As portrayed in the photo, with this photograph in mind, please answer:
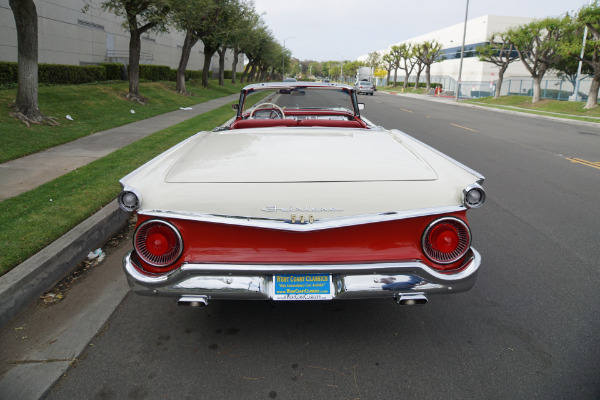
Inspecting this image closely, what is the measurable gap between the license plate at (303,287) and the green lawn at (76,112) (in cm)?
722

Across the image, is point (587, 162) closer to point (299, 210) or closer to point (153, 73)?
point (299, 210)

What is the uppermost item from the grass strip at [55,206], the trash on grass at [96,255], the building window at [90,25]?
the building window at [90,25]

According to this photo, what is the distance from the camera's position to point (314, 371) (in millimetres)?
2691

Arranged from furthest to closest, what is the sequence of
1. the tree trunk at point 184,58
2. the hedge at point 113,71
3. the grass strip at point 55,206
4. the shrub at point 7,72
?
the hedge at point 113,71 → the tree trunk at point 184,58 → the shrub at point 7,72 → the grass strip at point 55,206

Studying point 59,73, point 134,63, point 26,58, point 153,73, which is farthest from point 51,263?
point 153,73

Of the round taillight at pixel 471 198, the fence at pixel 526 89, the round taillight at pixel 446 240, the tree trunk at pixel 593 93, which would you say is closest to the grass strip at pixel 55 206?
the round taillight at pixel 446 240

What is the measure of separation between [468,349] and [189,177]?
206 cm

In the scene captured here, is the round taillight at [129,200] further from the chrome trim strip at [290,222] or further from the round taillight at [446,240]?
the round taillight at [446,240]

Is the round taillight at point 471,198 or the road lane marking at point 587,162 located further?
the road lane marking at point 587,162

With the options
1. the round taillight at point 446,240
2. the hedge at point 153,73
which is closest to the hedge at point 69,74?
the hedge at point 153,73

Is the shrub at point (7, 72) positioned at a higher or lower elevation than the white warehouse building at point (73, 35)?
lower

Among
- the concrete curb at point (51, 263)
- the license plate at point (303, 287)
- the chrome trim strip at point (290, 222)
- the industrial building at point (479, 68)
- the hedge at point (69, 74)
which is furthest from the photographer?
the industrial building at point (479, 68)

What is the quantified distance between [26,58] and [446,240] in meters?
11.7

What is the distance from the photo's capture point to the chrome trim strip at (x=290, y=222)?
2.45 metres
